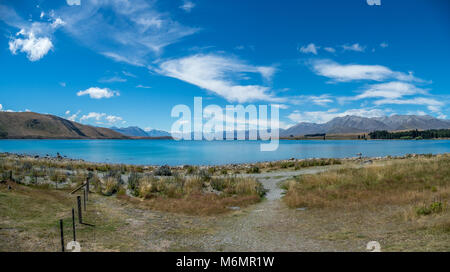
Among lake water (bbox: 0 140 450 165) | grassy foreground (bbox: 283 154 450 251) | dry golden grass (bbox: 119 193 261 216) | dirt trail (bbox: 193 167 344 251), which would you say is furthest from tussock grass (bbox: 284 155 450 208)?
lake water (bbox: 0 140 450 165)

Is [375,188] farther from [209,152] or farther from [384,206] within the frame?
[209,152]

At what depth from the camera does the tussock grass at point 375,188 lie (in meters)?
11.3

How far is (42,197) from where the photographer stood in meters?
11.8

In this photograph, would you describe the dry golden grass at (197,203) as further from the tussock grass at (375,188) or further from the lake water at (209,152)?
the lake water at (209,152)

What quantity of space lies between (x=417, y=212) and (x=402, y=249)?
141 inches

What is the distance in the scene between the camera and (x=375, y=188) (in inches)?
551

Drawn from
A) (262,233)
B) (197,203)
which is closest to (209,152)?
(197,203)

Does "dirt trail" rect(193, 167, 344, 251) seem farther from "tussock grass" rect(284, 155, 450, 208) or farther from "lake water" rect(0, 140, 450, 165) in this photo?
"lake water" rect(0, 140, 450, 165)

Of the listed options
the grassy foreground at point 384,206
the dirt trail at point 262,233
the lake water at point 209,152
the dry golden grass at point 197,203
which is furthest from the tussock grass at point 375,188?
the lake water at point 209,152

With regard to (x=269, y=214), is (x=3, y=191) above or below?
above
